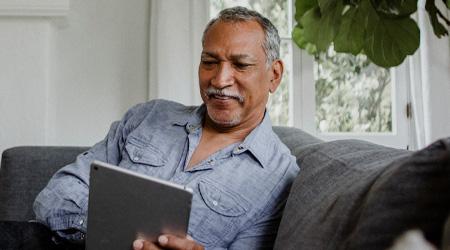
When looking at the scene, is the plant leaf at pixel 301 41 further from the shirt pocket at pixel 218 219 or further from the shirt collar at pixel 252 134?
the shirt pocket at pixel 218 219

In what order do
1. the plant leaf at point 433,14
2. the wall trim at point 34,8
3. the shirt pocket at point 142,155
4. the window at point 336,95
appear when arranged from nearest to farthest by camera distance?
the plant leaf at point 433,14, the shirt pocket at point 142,155, the wall trim at point 34,8, the window at point 336,95

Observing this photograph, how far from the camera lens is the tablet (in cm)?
82

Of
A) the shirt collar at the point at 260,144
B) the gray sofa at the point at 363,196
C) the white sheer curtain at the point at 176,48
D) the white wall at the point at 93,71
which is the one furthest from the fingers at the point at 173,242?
the white wall at the point at 93,71

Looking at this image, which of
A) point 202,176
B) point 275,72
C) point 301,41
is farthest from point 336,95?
point 202,176

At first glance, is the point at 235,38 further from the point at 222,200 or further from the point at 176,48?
the point at 176,48

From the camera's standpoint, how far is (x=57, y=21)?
218 centimetres

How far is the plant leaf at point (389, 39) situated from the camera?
0.87 m

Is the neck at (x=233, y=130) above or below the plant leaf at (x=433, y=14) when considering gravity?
below

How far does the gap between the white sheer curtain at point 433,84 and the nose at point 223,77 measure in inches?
43.6

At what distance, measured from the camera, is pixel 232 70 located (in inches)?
52.6

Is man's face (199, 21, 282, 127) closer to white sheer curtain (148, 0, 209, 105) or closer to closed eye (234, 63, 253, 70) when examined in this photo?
closed eye (234, 63, 253, 70)

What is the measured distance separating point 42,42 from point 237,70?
1.15 m

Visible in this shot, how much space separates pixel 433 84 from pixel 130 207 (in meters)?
1.64

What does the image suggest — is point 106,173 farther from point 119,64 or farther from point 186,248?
point 119,64
